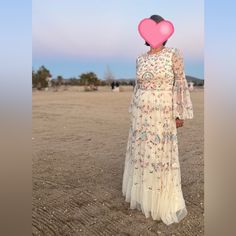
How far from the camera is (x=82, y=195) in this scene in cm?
327

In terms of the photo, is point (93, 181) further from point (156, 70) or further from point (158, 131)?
point (156, 70)

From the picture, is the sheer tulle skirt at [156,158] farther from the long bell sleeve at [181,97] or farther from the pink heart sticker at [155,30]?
the pink heart sticker at [155,30]

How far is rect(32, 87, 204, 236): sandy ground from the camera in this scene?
2.62m

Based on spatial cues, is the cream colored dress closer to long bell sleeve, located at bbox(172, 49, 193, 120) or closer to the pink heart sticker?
long bell sleeve, located at bbox(172, 49, 193, 120)

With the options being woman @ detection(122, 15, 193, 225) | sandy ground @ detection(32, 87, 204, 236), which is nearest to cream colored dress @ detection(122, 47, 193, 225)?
woman @ detection(122, 15, 193, 225)

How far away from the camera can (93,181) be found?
12.1 ft

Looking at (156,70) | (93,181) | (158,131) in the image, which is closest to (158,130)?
(158,131)

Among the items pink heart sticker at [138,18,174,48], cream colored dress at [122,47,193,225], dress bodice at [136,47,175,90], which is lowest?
cream colored dress at [122,47,193,225]
